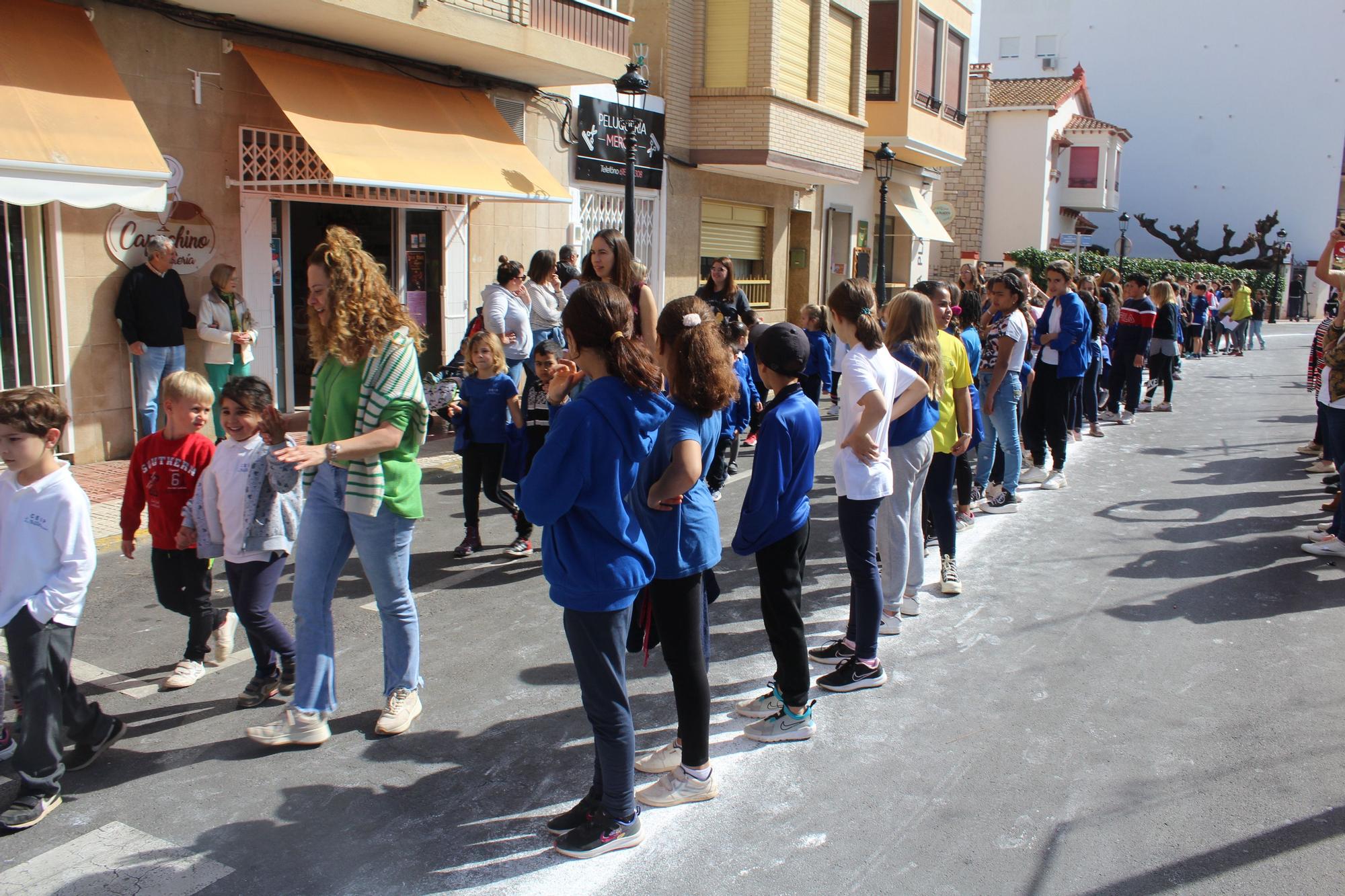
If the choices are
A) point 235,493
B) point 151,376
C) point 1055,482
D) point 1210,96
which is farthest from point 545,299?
point 1210,96

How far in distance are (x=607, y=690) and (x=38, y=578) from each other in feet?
6.43

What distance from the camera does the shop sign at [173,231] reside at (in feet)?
29.8

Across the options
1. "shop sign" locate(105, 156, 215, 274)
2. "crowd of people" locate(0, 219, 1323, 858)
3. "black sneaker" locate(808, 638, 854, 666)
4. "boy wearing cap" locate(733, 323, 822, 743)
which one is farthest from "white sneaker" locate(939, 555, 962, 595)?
"shop sign" locate(105, 156, 215, 274)

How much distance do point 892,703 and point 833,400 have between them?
9.62 metres

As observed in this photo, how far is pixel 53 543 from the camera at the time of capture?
3564mm

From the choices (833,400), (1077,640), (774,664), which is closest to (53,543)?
(774,664)

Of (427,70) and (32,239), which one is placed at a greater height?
(427,70)

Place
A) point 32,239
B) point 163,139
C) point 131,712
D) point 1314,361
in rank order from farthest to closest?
point 1314,361 → point 163,139 → point 32,239 → point 131,712

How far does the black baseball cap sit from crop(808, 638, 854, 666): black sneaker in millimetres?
1551

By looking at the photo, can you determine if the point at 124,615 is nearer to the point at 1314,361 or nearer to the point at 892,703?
the point at 892,703

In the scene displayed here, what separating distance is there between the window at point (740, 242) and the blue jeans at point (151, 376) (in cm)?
1047

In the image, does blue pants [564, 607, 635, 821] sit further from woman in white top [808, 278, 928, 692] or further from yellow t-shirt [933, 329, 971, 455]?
yellow t-shirt [933, 329, 971, 455]

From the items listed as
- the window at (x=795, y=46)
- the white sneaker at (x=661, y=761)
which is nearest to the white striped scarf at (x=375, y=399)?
the white sneaker at (x=661, y=761)

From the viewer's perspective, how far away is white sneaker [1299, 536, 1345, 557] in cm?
709
